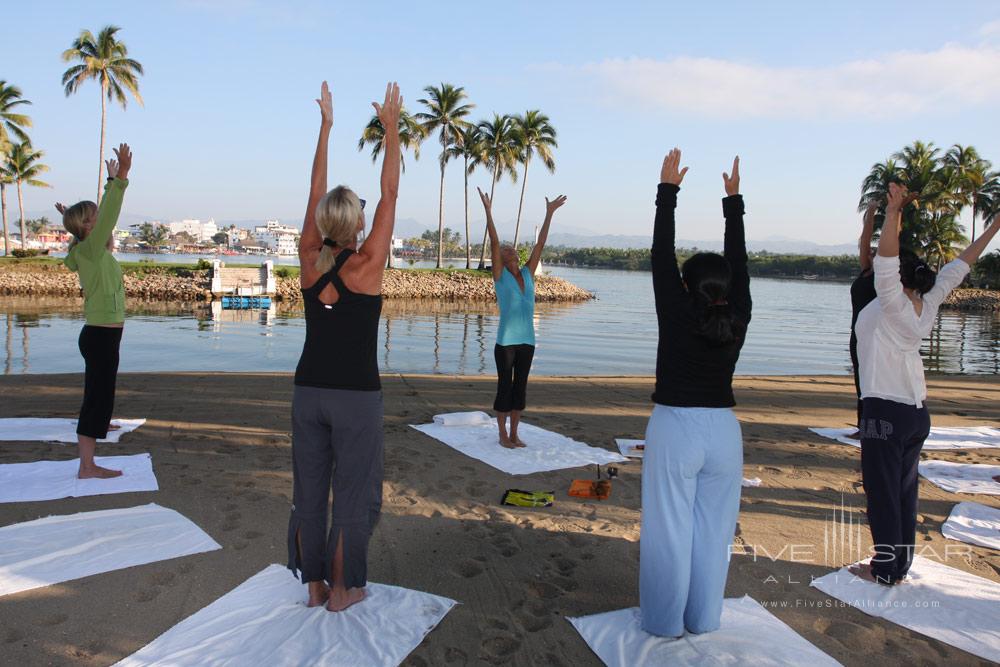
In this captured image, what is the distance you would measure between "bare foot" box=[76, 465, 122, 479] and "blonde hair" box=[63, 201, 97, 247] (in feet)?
5.44

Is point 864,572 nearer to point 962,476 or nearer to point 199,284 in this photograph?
point 962,476

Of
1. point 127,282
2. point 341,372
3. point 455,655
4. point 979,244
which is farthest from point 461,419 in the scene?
point 127,282

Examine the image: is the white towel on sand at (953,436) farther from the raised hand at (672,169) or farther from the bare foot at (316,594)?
the bare foot at (316,594)

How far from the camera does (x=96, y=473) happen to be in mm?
4805

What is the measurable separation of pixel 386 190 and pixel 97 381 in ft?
10.2

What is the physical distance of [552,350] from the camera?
65.8ft

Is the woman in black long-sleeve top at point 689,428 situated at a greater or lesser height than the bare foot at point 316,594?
greater

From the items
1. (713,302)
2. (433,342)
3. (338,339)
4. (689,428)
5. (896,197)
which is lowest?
(433,342)

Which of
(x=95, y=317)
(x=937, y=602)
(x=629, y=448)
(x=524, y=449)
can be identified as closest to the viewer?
(x=937, y=602)

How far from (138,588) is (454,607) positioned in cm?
157

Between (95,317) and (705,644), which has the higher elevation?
(95,317)

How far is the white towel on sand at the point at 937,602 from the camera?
311 centimetres

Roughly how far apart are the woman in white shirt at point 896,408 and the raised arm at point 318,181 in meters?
2.75

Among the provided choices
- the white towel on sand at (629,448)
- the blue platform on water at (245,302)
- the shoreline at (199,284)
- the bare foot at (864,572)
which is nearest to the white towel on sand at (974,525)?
the bare foot at (864,572)
